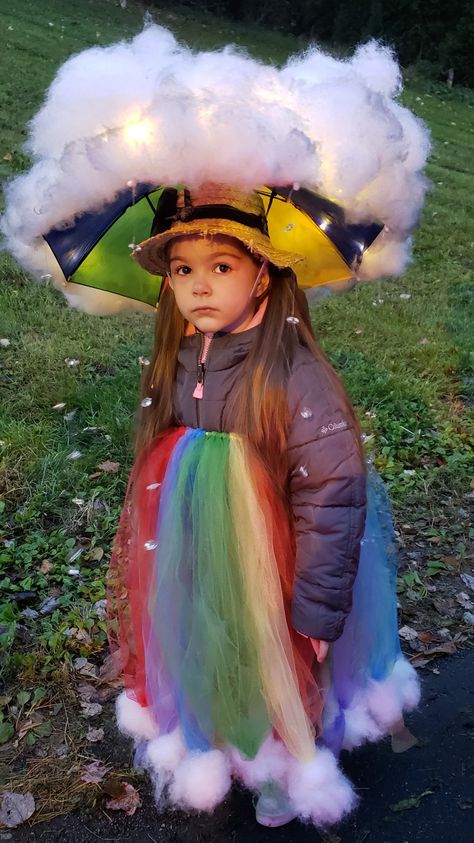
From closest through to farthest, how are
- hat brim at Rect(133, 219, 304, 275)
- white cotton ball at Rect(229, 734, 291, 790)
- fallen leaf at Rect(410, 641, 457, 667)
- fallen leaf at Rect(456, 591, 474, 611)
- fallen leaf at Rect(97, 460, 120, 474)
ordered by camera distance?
hat brim at Rect(133, 219, 304, 275)
white cotton ball at Rect(229, 734, 291, 790)
fallen leaf at Rect(410, 641, 457, 667)
fallen leaf at Rect(456, 591, 474, 611)
fallen leaf at Rect(97, 460, 120, 474)

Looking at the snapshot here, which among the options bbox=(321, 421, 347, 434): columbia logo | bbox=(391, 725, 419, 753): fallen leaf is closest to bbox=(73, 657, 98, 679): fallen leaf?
bbox=(391, 725, 419, 753): fallen leaf

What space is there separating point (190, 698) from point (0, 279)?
14.3ft

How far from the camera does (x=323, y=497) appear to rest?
5.91 ft

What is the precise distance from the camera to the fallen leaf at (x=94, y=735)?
8.10ft

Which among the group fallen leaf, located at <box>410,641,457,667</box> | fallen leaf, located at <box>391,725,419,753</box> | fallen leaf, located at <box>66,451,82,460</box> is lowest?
fallen leaf, located at <box>66,451,82,460</box>

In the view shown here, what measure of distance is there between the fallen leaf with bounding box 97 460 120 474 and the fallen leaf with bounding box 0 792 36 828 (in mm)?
1754

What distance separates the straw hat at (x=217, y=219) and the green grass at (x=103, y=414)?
1.54 meters

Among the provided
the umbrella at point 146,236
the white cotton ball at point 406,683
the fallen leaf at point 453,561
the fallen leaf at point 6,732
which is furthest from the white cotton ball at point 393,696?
the umbrella at point 146,236

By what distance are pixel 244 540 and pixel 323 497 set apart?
0.27 metres

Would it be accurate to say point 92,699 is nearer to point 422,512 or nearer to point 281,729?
point 281,729

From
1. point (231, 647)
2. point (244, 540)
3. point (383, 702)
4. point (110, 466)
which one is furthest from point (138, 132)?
point (110, 466)

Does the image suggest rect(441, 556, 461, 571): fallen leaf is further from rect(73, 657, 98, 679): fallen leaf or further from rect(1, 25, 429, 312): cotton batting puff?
rect(1, 25, 429, 312): cotton batting puff

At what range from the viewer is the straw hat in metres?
1.76

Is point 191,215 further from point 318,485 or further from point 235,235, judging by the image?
point 318,485
